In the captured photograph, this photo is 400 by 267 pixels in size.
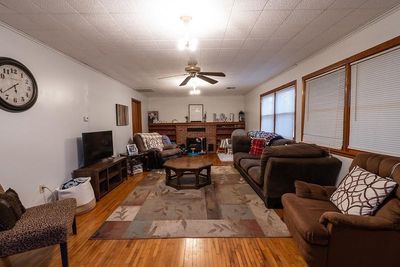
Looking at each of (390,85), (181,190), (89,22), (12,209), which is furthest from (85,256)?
(390,85)

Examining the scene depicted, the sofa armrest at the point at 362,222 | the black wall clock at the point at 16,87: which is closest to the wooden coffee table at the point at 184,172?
the black wall clock at the point at 16,87

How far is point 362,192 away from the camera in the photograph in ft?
5.81

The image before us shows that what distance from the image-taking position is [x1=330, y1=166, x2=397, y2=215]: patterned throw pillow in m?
1.65

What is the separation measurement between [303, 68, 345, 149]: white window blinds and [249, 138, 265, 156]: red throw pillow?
1.01m

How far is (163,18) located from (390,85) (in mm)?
2441

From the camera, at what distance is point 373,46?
7.37ft

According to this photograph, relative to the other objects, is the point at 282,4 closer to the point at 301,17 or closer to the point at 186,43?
the point at 301,17

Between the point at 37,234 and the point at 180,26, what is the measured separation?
93.6 inches

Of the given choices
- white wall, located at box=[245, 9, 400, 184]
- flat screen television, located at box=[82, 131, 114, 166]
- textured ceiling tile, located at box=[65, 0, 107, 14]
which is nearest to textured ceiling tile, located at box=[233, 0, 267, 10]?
textured ceiling tile, located at box=[65, 0, 107, 14]

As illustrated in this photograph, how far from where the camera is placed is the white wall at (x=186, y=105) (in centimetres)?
820

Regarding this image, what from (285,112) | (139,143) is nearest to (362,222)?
(285,112)

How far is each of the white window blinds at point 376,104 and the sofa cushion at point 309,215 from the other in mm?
910

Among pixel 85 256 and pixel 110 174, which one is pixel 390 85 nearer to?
pixel 85 256

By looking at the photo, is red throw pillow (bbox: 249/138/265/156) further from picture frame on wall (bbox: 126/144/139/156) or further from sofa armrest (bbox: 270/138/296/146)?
picture frame on wall (bbox: 126/144/139/156)
